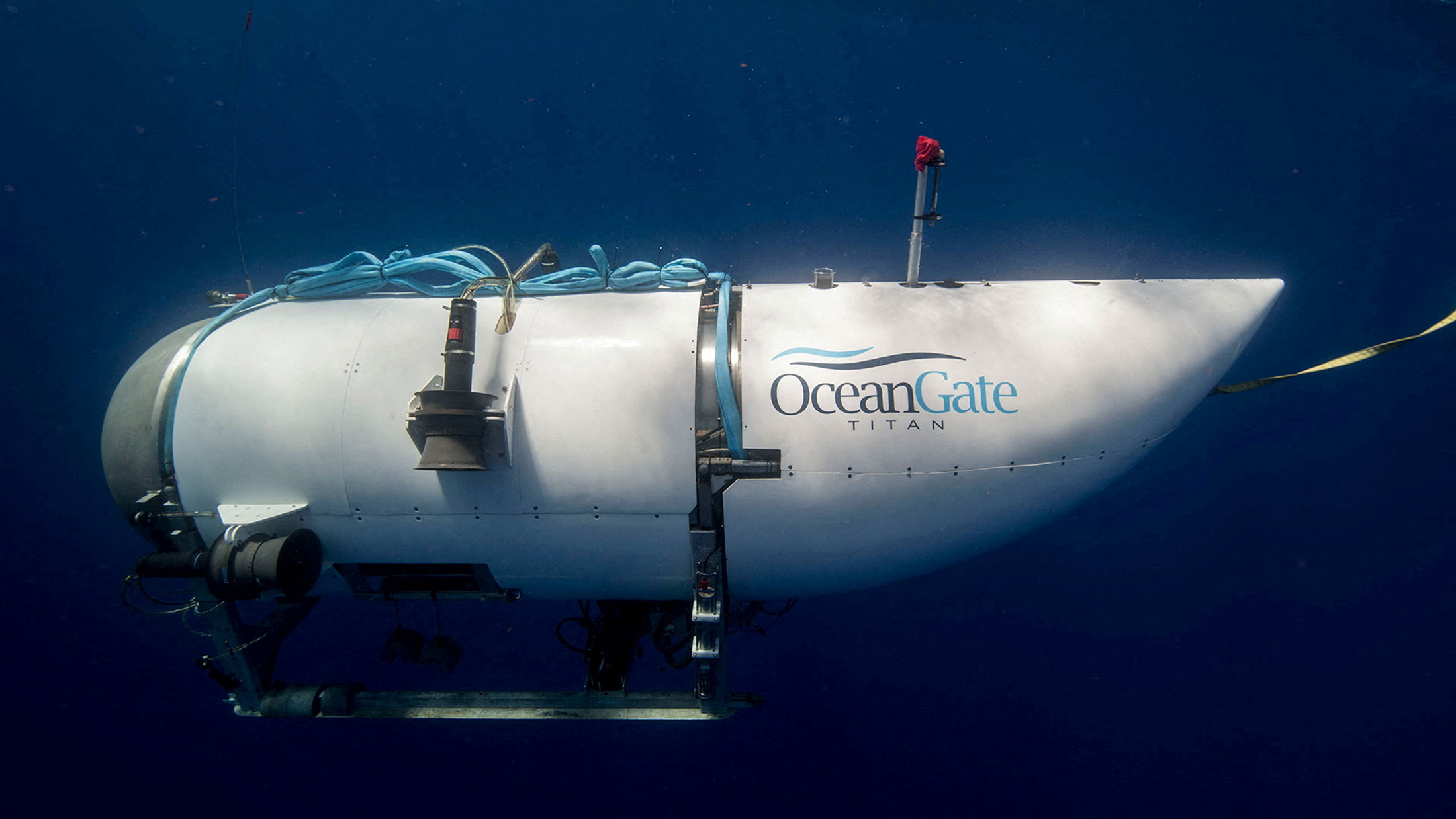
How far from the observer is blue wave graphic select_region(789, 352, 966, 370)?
4.91 ft

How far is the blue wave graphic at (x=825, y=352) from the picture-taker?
151cm

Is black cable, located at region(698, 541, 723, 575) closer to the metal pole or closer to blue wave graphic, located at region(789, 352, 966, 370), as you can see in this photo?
blue wave graphic, located at region(789, 352, 966, 370)

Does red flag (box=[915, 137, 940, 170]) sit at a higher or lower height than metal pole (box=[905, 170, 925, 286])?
higher

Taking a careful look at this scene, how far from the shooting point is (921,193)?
1584mm

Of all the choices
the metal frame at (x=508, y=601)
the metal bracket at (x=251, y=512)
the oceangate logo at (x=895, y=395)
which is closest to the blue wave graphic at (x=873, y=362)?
the oceangate logo at (x=895, y=395)

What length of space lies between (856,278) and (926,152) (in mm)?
1058

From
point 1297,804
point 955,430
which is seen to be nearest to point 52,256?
point 955,430

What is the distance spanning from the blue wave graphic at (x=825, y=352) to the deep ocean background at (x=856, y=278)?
1100 mm

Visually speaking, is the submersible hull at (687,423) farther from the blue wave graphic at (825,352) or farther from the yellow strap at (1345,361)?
the yellow strap at (1345,361)

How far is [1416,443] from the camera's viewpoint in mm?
2729

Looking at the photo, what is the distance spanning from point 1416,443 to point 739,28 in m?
4.15

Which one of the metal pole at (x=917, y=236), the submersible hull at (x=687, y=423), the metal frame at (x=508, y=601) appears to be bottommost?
the metal frame at (x=508, y=601)

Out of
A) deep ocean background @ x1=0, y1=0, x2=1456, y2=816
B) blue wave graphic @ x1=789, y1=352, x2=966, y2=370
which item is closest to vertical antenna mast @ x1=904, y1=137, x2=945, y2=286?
blue wave graphic @ x1=789, y1=352, x2=966, y2=370

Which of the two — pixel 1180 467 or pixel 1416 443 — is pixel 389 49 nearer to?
pixel 1180 467
